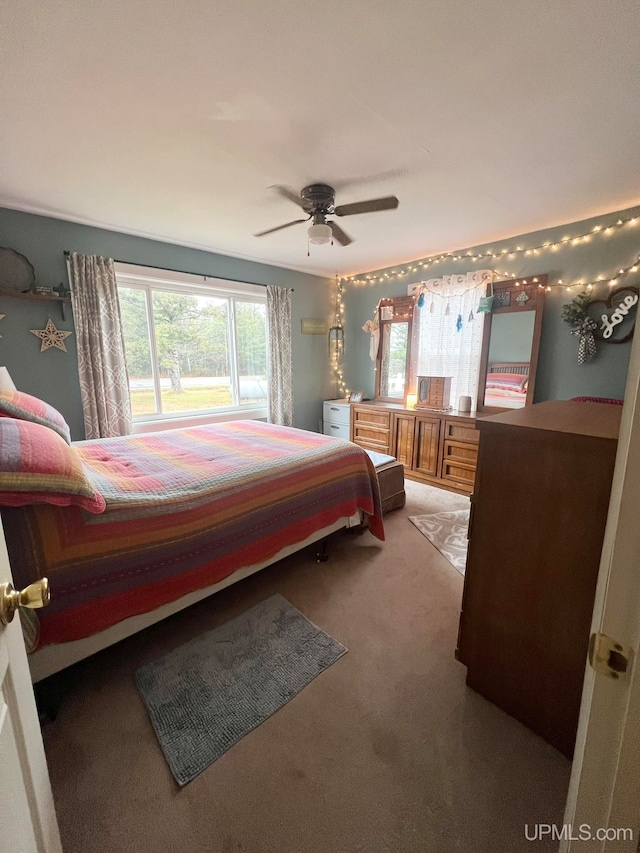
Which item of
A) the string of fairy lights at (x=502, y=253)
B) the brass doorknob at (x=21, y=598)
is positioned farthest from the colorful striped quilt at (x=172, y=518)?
the string of fairy lights at (x=502, y=253)

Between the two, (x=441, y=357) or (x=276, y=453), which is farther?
(x=441, y=357)

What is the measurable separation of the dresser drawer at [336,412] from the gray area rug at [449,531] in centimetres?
193

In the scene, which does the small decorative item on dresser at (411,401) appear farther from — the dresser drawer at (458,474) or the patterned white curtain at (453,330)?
the dresser drawer at (458,474)

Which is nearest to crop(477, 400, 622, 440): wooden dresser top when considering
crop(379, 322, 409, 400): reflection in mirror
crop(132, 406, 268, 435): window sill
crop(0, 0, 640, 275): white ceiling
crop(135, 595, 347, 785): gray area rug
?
crop(135, 595, 347, 785): gray area rug

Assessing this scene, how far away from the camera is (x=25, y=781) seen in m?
0.63

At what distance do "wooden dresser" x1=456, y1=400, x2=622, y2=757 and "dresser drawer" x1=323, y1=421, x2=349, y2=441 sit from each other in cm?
328

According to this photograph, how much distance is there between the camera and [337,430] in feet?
15.9

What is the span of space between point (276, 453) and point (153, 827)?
5.26 ft

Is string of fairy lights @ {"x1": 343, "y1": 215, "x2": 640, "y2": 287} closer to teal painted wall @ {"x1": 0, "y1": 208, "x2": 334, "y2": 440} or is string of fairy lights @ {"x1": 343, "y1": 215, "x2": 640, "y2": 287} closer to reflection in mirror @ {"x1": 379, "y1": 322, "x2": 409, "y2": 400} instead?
reflection in mirror @ {"x1": 379, "y1": 322, "x2": 409, "y2": 400}

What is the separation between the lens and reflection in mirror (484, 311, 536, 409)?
3.31m

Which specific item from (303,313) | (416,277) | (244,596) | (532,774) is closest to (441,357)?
(416,277)

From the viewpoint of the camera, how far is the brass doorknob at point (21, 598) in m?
0.58

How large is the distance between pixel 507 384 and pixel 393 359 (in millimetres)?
1492

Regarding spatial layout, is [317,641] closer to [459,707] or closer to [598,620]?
[459,707]
